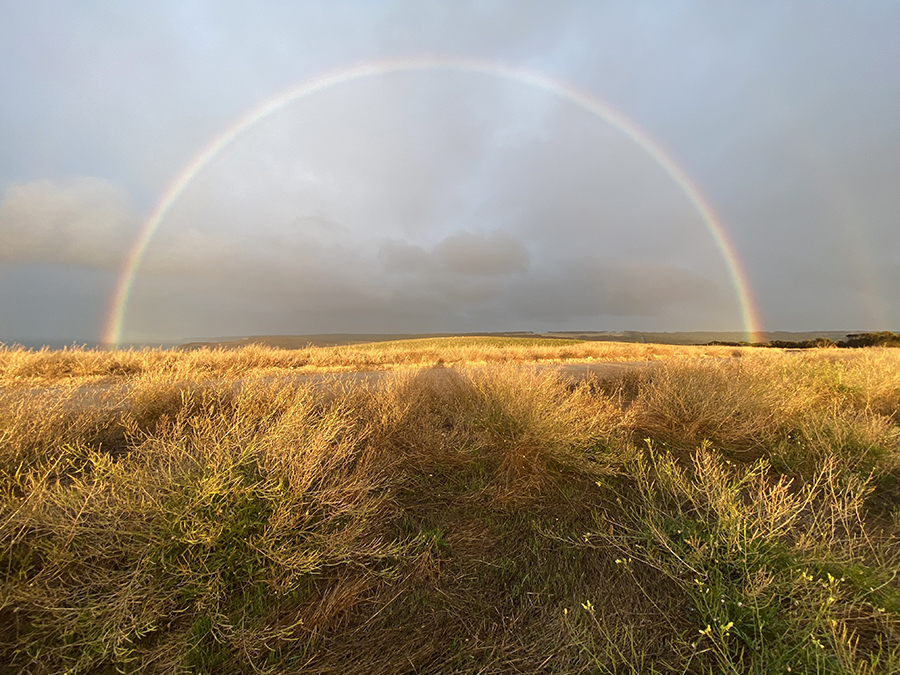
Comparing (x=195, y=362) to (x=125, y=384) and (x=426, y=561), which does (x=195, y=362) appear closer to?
(x=125, y=384)

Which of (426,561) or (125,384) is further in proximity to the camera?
(125,384)

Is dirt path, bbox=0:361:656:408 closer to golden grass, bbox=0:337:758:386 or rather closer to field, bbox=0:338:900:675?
field, bbox=0:338:900:675

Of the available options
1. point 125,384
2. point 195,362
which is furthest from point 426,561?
point 195,362

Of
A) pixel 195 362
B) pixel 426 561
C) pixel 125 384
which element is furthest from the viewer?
pixel 195 362

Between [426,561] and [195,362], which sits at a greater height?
[195,362]

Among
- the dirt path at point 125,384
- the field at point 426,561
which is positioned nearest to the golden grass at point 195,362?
the dirt path at point 125,384

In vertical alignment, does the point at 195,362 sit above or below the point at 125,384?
below

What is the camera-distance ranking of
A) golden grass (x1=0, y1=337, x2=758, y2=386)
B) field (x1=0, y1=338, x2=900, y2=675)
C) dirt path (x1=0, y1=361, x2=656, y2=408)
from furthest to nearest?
golden grass (x1=0, y1=337, x2=758, y2=386)
dirt path (x1=0, y1=361, x2=656, y2=408)
field (x1=0, y1=338, x2=900, y2=675)

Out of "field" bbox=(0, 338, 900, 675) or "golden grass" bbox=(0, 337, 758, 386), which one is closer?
"field" bbox=(0, 338, 900, 675)

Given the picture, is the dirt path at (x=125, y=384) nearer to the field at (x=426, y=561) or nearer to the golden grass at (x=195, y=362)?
the field at (x=426, y=561)

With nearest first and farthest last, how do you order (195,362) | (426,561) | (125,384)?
(426,561)
(125,384)
(195,362)

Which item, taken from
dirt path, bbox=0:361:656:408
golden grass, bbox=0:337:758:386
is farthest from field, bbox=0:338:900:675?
golden grass, bbox=0:337:758:386

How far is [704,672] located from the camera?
2.24 meters

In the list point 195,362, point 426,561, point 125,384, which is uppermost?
point 125,384
